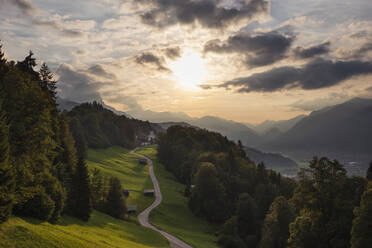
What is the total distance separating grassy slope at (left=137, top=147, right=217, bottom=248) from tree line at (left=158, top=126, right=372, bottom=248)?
401 centimetres

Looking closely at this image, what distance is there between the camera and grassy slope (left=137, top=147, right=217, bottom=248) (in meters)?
64.6

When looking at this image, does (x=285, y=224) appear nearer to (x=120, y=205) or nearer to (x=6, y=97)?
(x=120, y=205)

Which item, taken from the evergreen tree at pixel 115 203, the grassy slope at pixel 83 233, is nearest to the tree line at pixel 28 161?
the grassy slope at pixel 83 233

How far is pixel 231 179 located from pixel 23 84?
297 feet

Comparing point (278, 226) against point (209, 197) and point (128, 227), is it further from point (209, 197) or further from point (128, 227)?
point (128, 227)

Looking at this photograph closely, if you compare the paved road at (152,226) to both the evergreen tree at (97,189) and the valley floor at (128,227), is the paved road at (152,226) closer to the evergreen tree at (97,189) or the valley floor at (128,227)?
the valley floor at (128,227)

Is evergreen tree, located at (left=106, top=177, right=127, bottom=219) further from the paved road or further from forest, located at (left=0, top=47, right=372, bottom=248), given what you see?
the paved road

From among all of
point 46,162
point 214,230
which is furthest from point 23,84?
point 214,230

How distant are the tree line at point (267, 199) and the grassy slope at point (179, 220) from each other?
4.01 meters

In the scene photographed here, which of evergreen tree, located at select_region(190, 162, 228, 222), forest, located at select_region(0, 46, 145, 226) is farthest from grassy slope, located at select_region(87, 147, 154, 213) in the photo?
forest, located at select_region(0, 46, 145, 226)

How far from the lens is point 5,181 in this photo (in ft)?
90.6

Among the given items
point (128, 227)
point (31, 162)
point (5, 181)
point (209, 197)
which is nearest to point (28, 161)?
point (31, 162)

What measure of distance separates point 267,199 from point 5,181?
8621 centimetres

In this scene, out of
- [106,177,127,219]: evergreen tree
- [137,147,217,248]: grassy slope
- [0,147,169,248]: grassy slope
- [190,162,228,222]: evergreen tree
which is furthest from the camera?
[190,162,228,222]: evergreen tree
